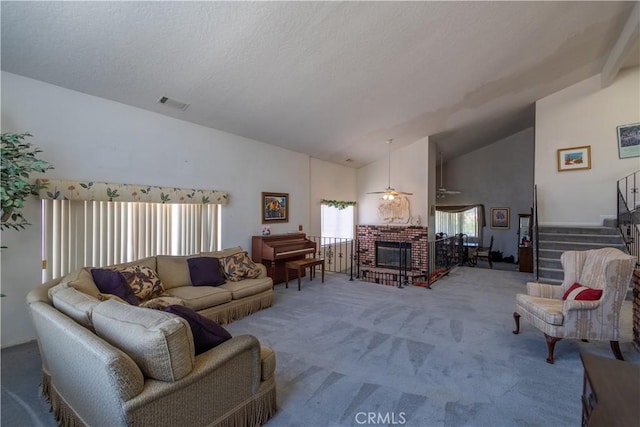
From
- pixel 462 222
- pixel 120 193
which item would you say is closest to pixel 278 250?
pixel 120 193

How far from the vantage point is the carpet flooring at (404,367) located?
2.02 metres

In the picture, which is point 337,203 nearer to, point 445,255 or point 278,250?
point 278,250

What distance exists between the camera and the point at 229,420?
68.1 inches

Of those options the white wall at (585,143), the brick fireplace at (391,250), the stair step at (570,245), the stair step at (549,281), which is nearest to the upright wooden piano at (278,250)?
the brick fireplace at (391,250)

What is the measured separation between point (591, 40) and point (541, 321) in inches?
180

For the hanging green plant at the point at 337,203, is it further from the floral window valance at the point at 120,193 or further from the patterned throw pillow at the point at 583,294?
the patterned throw pillow at the point at 583,294

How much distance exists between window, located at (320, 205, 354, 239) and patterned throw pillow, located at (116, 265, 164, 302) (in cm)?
457

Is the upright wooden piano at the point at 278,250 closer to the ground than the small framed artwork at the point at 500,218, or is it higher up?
closer to the ground

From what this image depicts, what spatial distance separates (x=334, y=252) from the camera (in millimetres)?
7926

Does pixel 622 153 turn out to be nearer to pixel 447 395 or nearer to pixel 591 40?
pixel 591 40

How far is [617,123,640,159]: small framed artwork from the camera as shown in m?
5.68

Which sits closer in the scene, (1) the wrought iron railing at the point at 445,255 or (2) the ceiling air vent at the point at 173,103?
(2) the ceiling air vent at the point at 173,103

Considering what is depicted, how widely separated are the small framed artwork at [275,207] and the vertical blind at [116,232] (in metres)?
1.11

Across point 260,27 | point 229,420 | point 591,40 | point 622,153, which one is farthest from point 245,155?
point 622,153
